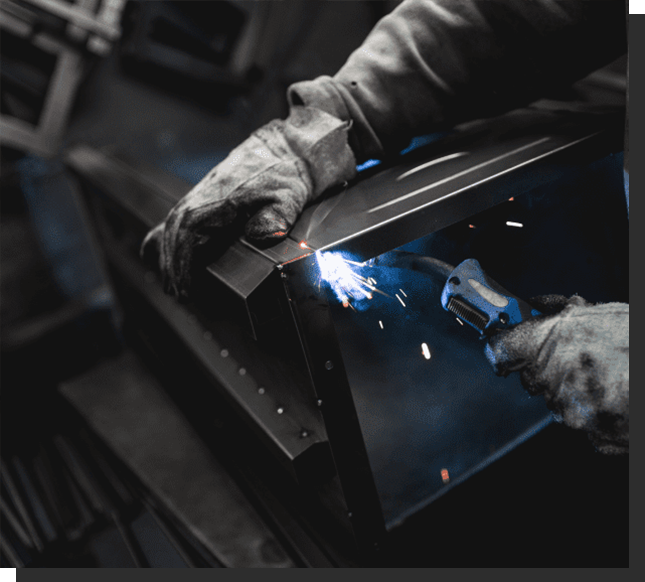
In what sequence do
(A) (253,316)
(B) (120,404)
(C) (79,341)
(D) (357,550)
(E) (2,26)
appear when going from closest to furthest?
(A) (253,316) < (D) (357,550) < (E) (2,26) < (B) (120,404) < (C) (79,341)

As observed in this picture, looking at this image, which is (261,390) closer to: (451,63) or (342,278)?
(342,278)

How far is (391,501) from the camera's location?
90cm

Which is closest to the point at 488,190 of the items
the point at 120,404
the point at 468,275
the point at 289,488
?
the point at 468,275

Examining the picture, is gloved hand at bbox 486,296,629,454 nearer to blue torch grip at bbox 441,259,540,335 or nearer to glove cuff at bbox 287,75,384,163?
blue torch grip at bbox 441,259,540,335

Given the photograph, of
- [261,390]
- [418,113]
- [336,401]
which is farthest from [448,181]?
[261,390]

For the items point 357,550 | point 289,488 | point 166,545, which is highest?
point 357,550

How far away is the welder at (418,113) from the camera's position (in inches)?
26.9

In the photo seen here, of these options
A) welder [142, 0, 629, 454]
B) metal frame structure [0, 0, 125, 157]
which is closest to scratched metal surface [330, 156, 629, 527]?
welder [142, 0, 629, 454]

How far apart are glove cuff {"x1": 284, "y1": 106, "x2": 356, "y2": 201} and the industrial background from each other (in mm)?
95

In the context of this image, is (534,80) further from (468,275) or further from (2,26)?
(2,26)

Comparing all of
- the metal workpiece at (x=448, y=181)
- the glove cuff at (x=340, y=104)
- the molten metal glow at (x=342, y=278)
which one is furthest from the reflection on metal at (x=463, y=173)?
the glove cuff at (x=340, y=104)

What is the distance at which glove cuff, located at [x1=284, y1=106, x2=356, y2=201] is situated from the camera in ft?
2.86

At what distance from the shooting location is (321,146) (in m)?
0.87

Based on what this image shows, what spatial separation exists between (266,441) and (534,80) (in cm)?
86
